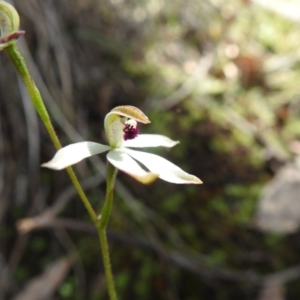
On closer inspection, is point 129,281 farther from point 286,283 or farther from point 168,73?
point 168,73

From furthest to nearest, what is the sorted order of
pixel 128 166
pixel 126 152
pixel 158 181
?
pixel 158 181 → pixel 126 152 → pixel 128 166

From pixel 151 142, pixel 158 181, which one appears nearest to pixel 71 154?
pixel 151 142

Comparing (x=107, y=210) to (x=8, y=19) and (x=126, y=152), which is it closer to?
(x=126, y=152)

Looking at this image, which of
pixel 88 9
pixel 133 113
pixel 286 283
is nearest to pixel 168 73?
pixel 88 9

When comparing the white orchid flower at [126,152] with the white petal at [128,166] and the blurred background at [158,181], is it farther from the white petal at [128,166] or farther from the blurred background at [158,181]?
the blurred background at [158,181]

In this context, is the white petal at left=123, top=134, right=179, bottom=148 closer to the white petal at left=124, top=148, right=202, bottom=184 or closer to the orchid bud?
the white petal at left=124, top=148, right=202, bottom=184

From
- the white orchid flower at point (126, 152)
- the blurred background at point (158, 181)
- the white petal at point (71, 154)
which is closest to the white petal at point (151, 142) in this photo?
the white orchid flower at point (126, 152)
